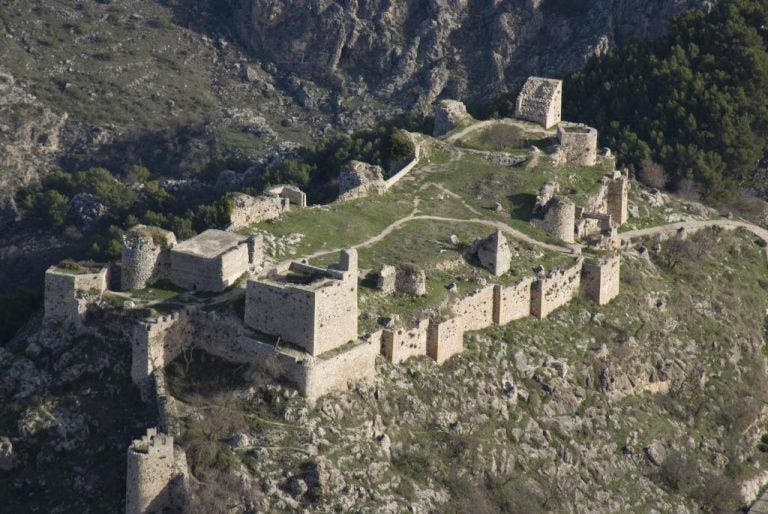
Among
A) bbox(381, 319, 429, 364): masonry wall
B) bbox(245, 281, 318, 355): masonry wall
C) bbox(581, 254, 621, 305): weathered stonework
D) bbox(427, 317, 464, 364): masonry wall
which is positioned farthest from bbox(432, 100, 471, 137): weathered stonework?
bbox(245, 281, 318, 355): masonry wall

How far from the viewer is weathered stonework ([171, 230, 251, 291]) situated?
2923 inches

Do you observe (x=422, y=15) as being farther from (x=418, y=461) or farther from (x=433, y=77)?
(x=418, y=461)

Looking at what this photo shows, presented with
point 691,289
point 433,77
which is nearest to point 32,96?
point 433,77

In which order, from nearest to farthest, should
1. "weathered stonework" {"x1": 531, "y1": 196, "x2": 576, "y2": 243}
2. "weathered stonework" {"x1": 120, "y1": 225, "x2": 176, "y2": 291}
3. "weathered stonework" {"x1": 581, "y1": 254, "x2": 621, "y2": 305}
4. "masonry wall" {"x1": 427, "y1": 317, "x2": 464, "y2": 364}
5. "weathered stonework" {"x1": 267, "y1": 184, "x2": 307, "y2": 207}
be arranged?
"weathered stonework" {"x1": 120, "y1": 225, "x2": 176, "y2": 291}
"masonry wall" {"x1": 427, "y1": 317, "x2": 464, "y2": 364}
"weathered stonework" {"x1": 267, "y1": 184, "x2": 307, "y2": 207}
"weathered stonework" {"x1": 581, "y1": 254, "x2": 621, "y2": 305}
"weathered stonework" {"x1": 531, "y1": 196, "x2": 576, "y2": 243}

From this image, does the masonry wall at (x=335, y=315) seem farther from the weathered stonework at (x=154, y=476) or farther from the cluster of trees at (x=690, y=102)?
the cluster of trees at (x=690, y=102)

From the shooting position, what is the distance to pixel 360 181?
90188 millimetres

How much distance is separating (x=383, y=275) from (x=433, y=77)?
8014cm

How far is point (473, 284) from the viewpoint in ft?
265

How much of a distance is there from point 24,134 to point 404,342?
69861 millimetres

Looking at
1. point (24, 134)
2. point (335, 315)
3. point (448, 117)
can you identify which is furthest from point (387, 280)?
point (24, 134)

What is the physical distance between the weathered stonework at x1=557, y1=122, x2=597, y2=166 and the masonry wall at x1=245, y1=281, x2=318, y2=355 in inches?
1238

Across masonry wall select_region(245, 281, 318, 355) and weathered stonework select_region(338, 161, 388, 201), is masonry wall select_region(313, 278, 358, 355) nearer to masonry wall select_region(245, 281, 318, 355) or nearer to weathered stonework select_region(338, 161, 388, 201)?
masonry wall select_region(245, 281, 318, 355)

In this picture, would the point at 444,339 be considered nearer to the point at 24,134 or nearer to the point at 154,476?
the point at 154,476

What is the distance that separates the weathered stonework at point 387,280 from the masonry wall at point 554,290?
8.71 meters
